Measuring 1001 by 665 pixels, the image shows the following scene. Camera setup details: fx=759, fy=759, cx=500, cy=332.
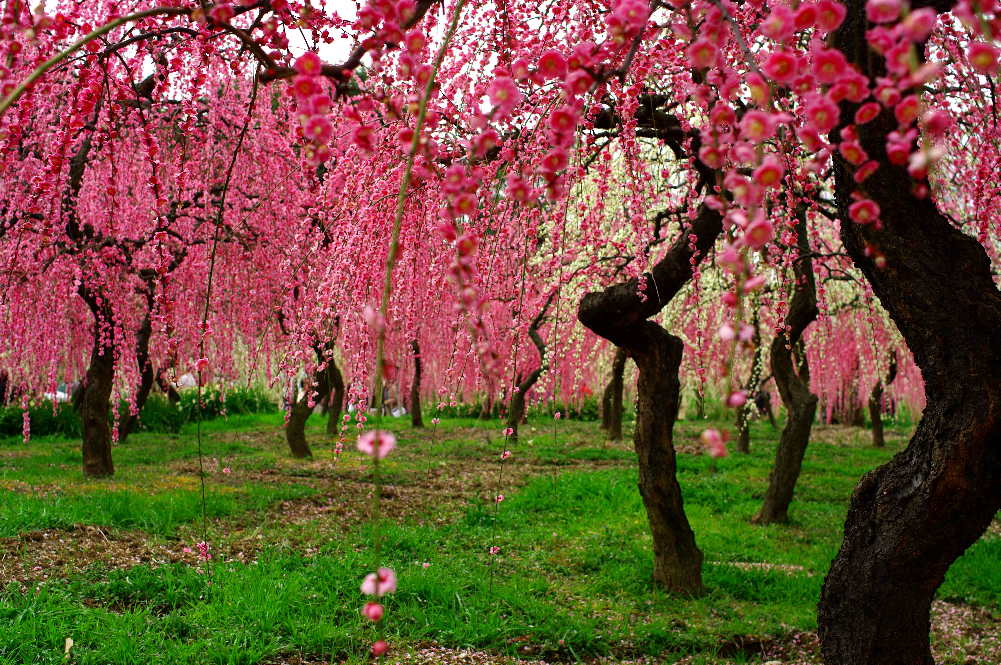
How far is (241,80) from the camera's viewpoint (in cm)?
924

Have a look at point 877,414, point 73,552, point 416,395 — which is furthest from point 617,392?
point 73,552

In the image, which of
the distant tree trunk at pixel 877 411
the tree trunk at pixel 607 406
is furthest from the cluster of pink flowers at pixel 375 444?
the distant tree trunk at pixel 877 411

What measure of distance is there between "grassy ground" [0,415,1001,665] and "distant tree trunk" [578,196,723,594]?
0.26 meters

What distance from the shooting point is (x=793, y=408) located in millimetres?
7336

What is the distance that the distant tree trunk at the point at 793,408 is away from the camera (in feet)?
23.6

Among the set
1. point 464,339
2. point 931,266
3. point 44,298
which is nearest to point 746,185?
point 931,266

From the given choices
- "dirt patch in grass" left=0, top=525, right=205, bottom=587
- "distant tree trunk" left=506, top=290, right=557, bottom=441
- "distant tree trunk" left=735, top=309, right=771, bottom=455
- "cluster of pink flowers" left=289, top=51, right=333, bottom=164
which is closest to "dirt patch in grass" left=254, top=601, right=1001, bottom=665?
"dirt patch in grass" left=0, top=525, right=205, bottom=587

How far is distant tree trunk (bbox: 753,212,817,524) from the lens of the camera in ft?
23.6

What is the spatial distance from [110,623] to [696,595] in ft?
11.5

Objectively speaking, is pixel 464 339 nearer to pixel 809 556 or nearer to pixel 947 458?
pixel 947 458

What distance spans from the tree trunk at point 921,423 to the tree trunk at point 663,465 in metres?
1.92

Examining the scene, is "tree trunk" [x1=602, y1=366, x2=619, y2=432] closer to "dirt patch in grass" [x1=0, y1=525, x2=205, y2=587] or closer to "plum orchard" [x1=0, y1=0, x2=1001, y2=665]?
"plum orchard" [x1=0, y1=0, x2=1001, y2=665]

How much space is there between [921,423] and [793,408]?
14.7 ft

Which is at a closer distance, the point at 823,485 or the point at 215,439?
the point at 823,485
